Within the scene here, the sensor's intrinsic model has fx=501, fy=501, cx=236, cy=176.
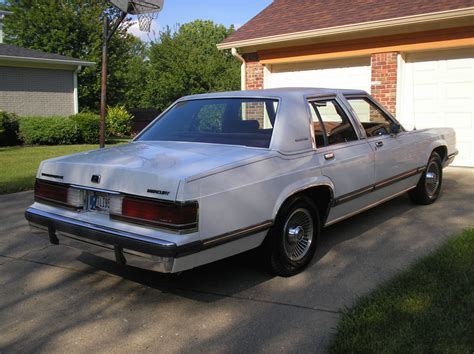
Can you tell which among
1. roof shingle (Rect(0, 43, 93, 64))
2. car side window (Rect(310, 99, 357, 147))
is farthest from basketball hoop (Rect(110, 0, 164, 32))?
roof shingle (Rect(0, 43, 93, 64))

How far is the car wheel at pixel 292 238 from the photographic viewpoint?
13.3 ft

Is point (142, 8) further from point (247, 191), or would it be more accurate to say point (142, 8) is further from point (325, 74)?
point (247, 191)

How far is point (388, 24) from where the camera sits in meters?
9.59

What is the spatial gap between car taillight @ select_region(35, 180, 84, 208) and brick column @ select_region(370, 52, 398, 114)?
780cm

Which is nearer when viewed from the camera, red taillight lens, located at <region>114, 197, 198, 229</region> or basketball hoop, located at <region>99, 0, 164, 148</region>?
red taillight lens, located at <region>114, 197, 198, 229</region>

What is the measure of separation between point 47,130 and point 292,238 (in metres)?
15.0

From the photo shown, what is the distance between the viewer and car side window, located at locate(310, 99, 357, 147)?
4.71 meters

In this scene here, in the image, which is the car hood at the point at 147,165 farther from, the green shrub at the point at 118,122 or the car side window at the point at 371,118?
the green shrub at the point at 118,122

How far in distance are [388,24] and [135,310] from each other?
792 cm

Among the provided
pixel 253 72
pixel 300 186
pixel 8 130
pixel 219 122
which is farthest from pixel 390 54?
pixel 8 130

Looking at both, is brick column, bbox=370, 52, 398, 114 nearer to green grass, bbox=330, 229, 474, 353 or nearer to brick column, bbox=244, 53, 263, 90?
brick column, bbox=244, 53, 263, 90

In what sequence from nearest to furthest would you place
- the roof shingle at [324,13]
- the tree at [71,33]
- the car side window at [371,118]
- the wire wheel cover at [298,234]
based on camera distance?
the wire wheel cover at [298,234] < the car side window at [371,118] < the roof shingle at [324,13] < the tree at [71,33]

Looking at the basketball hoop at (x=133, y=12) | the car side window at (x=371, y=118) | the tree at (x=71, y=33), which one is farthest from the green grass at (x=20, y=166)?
the tree at (x=71, y=33)

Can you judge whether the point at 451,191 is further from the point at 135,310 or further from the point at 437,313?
the point at 135,310
